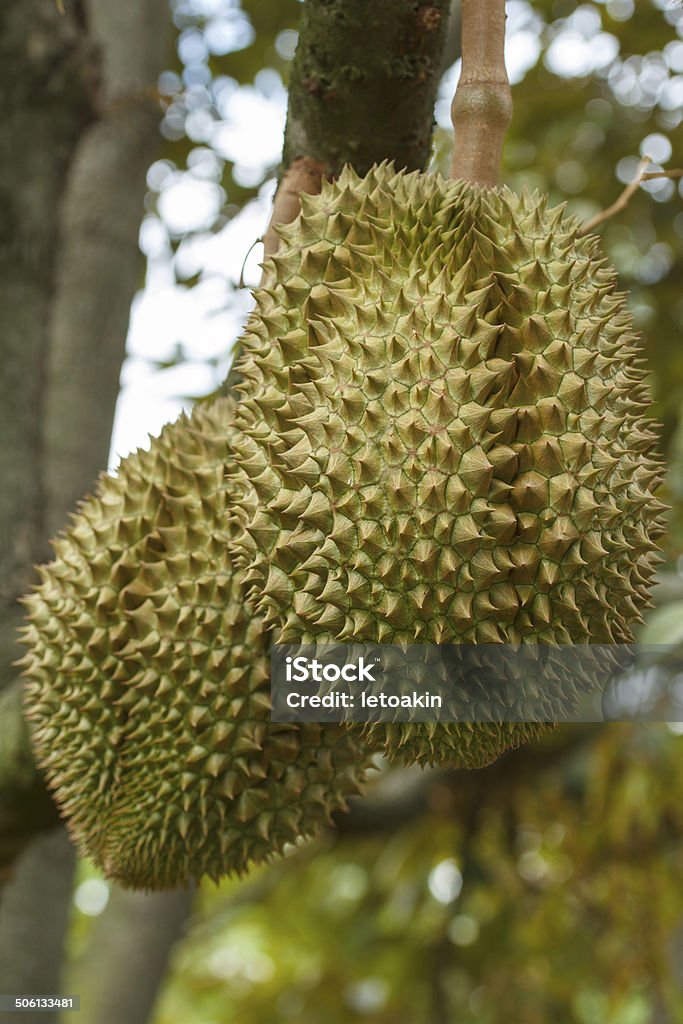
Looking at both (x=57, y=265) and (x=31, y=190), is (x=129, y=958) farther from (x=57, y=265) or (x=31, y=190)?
(x=31, y=190)

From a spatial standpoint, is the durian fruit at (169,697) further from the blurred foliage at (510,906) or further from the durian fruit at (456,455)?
the blurred foliage at (510,906)

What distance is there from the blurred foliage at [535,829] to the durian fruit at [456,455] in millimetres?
1187

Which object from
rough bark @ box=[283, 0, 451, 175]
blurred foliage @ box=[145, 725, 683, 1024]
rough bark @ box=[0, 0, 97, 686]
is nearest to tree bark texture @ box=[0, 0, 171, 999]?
rough bark @ box=[0, 0, 97, 686]

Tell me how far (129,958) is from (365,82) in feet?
7.63

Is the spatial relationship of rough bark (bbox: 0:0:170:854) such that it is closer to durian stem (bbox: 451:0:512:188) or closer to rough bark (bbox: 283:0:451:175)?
rough bark (bbox: 283:0:451:175)

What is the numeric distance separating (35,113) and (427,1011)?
3.08 meters

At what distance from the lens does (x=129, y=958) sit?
2721 millimetres

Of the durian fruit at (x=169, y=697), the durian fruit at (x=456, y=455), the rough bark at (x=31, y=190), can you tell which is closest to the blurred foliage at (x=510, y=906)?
the rough bark at (x=31, y=190)

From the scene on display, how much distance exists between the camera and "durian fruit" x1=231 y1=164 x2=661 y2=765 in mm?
982

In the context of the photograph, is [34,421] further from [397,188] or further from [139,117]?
[397,188]

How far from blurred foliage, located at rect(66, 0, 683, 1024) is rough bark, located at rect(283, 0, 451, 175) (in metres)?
0.91

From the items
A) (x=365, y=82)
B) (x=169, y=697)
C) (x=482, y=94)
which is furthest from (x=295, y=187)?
(x=169, y=697)

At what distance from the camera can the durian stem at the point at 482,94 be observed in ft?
3.67

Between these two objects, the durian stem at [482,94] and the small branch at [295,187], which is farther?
the small branch at [295,187]
